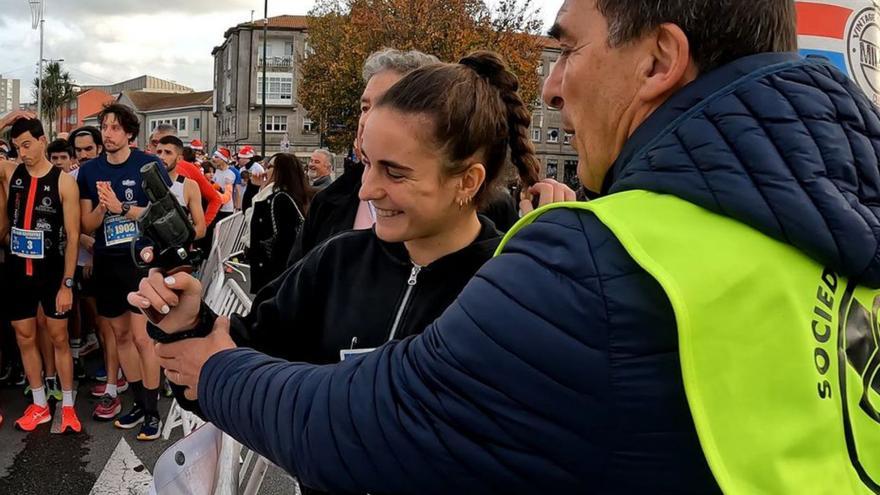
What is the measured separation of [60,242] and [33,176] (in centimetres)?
49

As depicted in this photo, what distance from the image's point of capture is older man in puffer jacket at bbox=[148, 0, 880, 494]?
0.79 metres

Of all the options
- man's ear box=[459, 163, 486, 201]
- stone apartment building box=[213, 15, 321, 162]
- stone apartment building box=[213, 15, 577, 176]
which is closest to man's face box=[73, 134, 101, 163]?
man's ear box=[459, 163, 486, 201]

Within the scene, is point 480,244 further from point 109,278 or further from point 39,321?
point 39,321

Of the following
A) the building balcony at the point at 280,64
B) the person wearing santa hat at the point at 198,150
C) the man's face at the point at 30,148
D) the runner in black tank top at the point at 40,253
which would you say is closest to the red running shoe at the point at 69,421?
the runner in black tank top at the point at 40,253

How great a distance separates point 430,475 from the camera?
0.88m

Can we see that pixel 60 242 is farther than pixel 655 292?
Yes

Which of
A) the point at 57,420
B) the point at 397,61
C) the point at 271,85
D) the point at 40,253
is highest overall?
the point at 271,85

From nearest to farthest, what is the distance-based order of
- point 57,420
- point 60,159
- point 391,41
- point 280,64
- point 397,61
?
point 397,61 → point 57,420 → point 60,159 → point 391,41 → point 280,64

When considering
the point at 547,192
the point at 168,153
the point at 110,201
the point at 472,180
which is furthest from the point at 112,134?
the point at 472,180

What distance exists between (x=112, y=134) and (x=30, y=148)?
539 millimetres

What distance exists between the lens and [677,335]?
2.57 ft

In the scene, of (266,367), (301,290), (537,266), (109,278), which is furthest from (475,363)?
(109,278)

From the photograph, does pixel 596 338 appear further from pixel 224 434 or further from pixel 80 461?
pixel 80 461

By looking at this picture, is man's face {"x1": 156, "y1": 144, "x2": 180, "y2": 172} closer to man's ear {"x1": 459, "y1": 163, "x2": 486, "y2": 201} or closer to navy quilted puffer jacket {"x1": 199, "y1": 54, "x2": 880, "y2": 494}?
man's ear {"x1": 459, "y1": 163, "x2": 486, "y2": 201}
